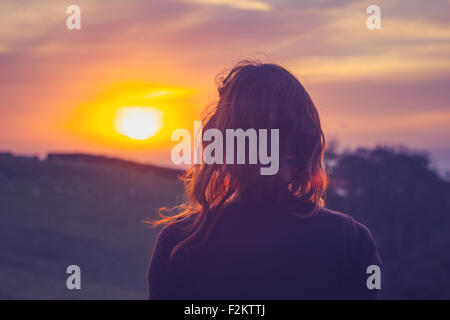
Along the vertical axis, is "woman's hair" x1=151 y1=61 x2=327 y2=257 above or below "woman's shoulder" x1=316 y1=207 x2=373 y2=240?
above

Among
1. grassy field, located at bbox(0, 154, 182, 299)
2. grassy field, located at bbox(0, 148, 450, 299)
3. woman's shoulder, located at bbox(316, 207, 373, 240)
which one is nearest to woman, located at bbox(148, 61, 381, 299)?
woman's shoulder, located at bbox(316, 207, 373, 240)

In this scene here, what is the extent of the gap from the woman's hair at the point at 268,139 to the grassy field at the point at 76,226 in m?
16.9

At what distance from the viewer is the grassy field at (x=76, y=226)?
2227cm

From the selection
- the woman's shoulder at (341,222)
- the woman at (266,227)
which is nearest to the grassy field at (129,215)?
the woman at (266,227)

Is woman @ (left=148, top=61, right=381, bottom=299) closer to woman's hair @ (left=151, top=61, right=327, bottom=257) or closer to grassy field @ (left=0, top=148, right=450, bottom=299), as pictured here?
woman's hair @ (left=151, top=61, right=327, bottom=257)

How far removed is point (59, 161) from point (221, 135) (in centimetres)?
4044

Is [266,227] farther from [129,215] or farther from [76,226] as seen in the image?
[129,215]

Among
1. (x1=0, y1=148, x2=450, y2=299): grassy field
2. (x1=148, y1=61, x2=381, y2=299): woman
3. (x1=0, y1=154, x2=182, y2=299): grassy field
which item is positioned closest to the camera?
(x1=148, y1=61, x2=381, y2=299): woman

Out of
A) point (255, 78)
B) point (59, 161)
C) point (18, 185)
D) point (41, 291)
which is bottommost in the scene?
point (41, 291)

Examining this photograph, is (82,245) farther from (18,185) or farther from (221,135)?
(221,135)

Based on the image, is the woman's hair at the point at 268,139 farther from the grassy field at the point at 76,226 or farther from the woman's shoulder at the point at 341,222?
the grassy field at the point at 76,226

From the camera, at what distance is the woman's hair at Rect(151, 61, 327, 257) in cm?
242

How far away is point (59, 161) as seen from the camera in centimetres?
4109
